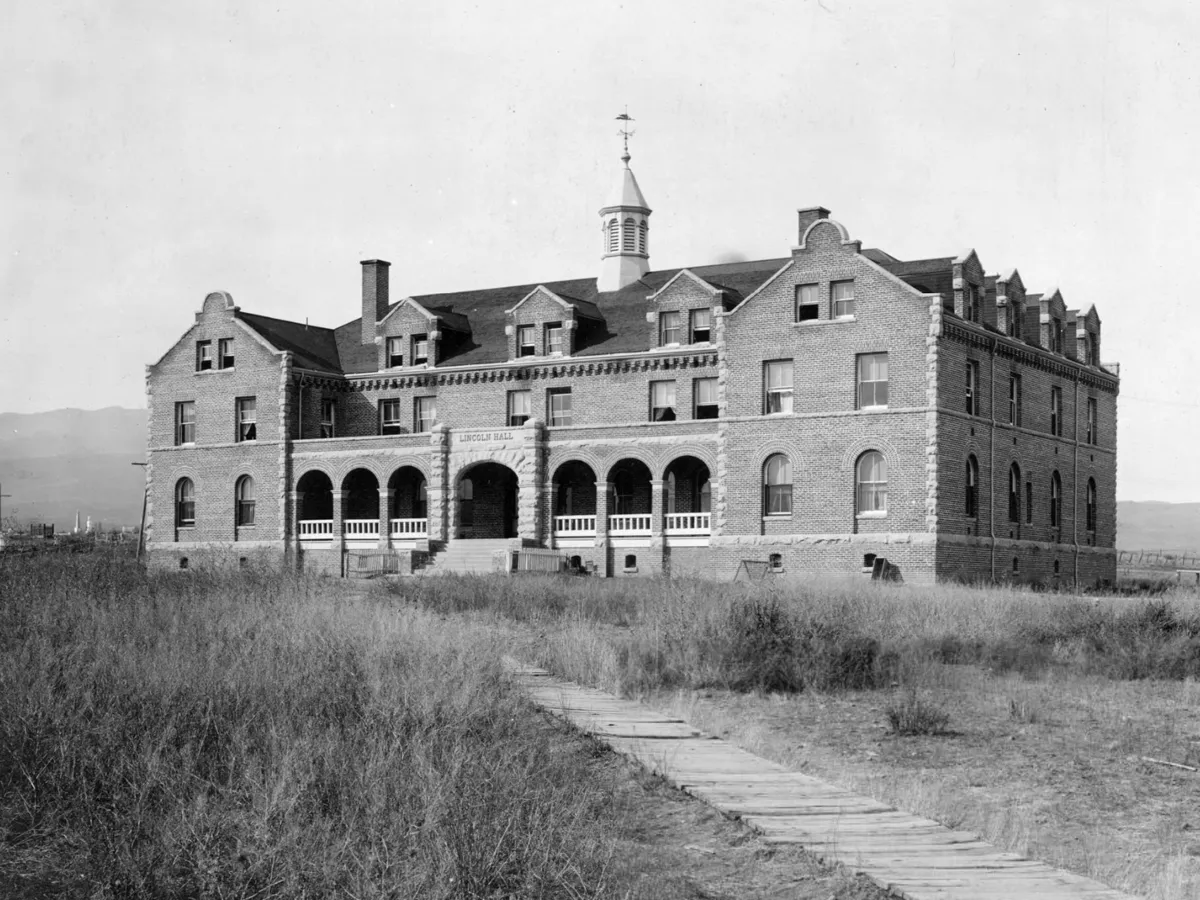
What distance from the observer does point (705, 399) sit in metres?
49.5

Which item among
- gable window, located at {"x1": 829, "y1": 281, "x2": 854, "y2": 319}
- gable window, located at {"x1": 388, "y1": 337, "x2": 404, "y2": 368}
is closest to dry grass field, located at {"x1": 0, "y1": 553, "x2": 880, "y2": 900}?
gable window, located at {"x1": 829, "y1": 281, "x2": 854, "y2": 319}

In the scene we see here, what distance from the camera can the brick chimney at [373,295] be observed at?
59.7m

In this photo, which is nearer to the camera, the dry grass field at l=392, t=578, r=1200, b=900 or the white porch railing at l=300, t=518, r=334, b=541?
the dry grass field at l=392, t=578, r=1200, b=900

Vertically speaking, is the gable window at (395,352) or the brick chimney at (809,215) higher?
the brick chimney at (809,215)

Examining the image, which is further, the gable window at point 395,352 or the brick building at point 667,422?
the gable window at point 395,352

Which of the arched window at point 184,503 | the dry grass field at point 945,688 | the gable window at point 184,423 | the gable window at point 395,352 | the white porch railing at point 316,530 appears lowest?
the dry grass field at point 945,688

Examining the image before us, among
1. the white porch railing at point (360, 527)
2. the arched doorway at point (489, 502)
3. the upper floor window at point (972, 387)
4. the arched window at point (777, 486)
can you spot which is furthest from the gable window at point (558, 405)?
the upper floor window at point (972, 387)

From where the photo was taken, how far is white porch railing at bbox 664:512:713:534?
156 feet

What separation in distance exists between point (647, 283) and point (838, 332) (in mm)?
13376

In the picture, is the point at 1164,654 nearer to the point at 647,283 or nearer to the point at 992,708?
the point at 992,708

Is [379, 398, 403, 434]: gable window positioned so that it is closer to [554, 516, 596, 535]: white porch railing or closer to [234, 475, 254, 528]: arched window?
[234, 475, 254, 528]: arched window

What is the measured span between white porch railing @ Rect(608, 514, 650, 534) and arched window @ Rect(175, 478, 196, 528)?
18.9m

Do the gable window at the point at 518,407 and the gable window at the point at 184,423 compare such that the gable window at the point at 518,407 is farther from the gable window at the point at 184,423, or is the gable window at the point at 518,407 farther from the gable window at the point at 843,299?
the gable window at the point at 184,423

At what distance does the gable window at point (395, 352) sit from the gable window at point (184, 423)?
8481 millimetres
